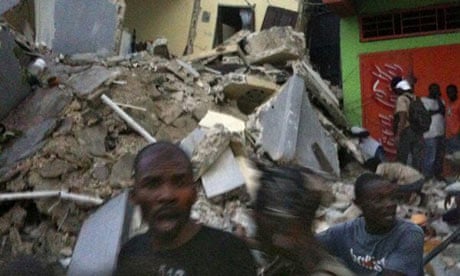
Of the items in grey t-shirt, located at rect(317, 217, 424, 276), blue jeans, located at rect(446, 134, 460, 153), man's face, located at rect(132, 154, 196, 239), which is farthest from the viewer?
blue jeans, located at rect(446, 134, 460, 153)

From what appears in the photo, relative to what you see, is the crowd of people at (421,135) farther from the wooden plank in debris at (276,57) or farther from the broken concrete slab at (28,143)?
the broken concrete slab at (28,143)

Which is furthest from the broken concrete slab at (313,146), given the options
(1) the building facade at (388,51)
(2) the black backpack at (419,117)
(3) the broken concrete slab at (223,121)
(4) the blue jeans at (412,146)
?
(1) the building facade at (388,51)

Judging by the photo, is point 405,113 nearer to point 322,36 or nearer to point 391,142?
point 391,142

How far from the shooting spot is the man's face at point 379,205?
330cm

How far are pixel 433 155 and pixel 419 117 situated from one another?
1.81ft

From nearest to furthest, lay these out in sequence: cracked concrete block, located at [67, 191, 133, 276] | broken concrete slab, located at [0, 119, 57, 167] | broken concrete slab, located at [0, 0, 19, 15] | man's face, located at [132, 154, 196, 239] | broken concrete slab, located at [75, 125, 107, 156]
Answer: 1. man's face, located at [132, 154, 196, 239]
2. cracked concrete block, located at [67, 191, 133, 276]
3. broken concrete slab, located at [0, 119, 57, 167]
4. broken concrete slab, located at [75, 125, 107, 156]
5. broken concrete slab, located at [0, 0, 19, 15]

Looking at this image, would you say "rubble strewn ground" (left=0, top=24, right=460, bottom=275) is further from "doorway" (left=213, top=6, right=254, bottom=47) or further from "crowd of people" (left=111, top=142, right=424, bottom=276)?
"doorway" (left=213, top=6, right=254, bottom=47)

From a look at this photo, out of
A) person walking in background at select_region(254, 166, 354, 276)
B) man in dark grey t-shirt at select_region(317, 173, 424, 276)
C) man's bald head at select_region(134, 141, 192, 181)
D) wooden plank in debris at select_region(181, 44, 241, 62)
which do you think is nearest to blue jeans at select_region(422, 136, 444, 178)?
wooden plank in debris at select_region(181, 44, 241, 62)

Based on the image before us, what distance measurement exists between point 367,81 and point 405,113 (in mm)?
2954

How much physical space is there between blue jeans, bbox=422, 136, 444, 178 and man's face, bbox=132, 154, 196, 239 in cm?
811

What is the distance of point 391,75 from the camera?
513 inches

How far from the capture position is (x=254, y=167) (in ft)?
8.63

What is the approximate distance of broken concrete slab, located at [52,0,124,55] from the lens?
12562 millimetres

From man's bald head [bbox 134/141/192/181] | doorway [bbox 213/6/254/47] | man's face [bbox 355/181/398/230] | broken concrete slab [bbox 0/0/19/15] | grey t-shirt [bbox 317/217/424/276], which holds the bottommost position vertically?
grey t-shirt [bbox 317/217/424/276]
